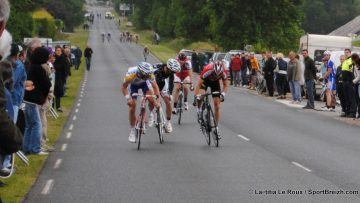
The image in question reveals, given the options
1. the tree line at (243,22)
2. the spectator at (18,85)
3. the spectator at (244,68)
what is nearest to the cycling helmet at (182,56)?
the spectator at (18,85)

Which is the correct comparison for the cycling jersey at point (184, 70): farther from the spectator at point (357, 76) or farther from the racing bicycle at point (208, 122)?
the racing bicycle at point (208, 122)

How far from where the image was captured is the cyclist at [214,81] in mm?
16141

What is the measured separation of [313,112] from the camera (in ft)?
84.0

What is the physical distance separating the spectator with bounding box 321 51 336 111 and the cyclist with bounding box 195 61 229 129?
382 inches

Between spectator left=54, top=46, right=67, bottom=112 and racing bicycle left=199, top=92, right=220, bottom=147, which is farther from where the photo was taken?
spectator left=54, top=46, right=67, bottom=112

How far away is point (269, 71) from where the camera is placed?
32500 mm

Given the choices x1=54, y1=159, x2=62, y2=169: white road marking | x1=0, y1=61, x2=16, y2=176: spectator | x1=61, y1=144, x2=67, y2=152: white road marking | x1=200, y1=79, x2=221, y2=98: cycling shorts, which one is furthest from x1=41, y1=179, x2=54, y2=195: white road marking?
x1=200, y1=79, x2=221, y2=98: cycling shorts

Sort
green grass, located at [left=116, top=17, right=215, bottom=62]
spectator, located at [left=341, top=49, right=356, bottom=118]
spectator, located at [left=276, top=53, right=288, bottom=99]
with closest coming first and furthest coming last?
1. spectator, located at [left=341, top=49, right=356, bottom=118]
2. spectator, located at [left=276, top=53, right=288, bottom=99]
3. green grass, located at [left=116, top=17, right=215, bottom=62]

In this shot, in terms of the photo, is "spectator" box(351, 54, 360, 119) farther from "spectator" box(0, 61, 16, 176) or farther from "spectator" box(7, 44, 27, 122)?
"spectator" box(0, 61, 16, 176)

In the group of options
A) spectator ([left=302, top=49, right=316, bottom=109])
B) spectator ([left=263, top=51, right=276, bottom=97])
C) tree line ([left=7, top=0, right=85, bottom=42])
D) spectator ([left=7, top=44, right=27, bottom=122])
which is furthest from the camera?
tree line ([left=7, top=0, right=85, bottom=42])

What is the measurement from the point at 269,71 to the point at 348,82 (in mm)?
9498

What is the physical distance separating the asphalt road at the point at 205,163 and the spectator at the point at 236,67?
1719 cm

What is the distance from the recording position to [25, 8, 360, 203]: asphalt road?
33.9 ft

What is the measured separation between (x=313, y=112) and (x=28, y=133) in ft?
44.3
